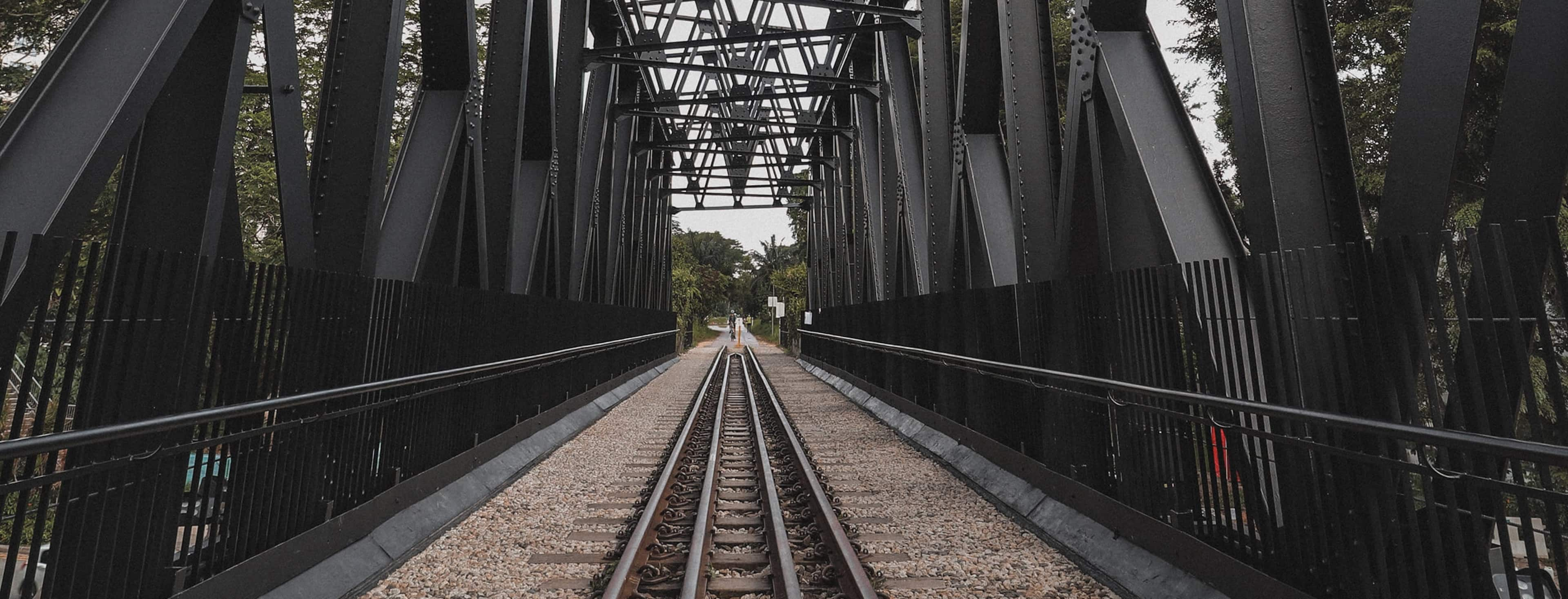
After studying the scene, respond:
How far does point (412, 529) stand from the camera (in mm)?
4438

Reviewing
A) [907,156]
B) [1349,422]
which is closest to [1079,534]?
[1349,422]

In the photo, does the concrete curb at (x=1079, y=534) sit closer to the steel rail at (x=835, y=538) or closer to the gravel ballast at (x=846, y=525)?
the gravel ballast at (x=846, y=525)

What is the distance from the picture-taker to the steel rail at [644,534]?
3.47m

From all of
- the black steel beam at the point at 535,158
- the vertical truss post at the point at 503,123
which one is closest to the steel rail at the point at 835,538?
the vertical truss post at the point at 503,123

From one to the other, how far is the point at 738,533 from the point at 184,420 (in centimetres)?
304

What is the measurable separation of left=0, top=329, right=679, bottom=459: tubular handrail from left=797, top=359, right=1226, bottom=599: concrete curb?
4356 mm

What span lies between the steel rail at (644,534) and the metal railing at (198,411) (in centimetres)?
168

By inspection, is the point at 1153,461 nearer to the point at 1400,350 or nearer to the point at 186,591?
the point at 1400,350

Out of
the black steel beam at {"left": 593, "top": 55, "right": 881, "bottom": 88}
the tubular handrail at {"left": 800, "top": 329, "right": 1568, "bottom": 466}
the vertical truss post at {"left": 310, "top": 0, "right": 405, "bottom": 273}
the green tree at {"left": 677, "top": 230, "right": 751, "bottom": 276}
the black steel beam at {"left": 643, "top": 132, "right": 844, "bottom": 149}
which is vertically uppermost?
the green tree at {"left": 677, "top": 230, "right": 751, "bottom": 276}

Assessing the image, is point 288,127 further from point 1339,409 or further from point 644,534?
point 1339,409

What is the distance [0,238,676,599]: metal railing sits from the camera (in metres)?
2.38

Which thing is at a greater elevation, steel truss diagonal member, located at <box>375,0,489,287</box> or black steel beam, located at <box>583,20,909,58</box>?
black steel beam, located at <box>583,20,909,58</box>

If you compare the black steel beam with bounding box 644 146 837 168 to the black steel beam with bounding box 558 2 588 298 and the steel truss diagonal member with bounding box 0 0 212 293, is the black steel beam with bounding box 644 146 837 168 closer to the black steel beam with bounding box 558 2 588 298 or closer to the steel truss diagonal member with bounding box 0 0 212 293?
the black steel beam with bounding box 558 2 588 298

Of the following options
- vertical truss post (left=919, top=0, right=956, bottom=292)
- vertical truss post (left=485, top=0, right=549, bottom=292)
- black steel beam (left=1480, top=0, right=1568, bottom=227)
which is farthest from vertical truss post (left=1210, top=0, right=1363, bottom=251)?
vertical truss post (left=485, top=0, right=549, bottom=292)
